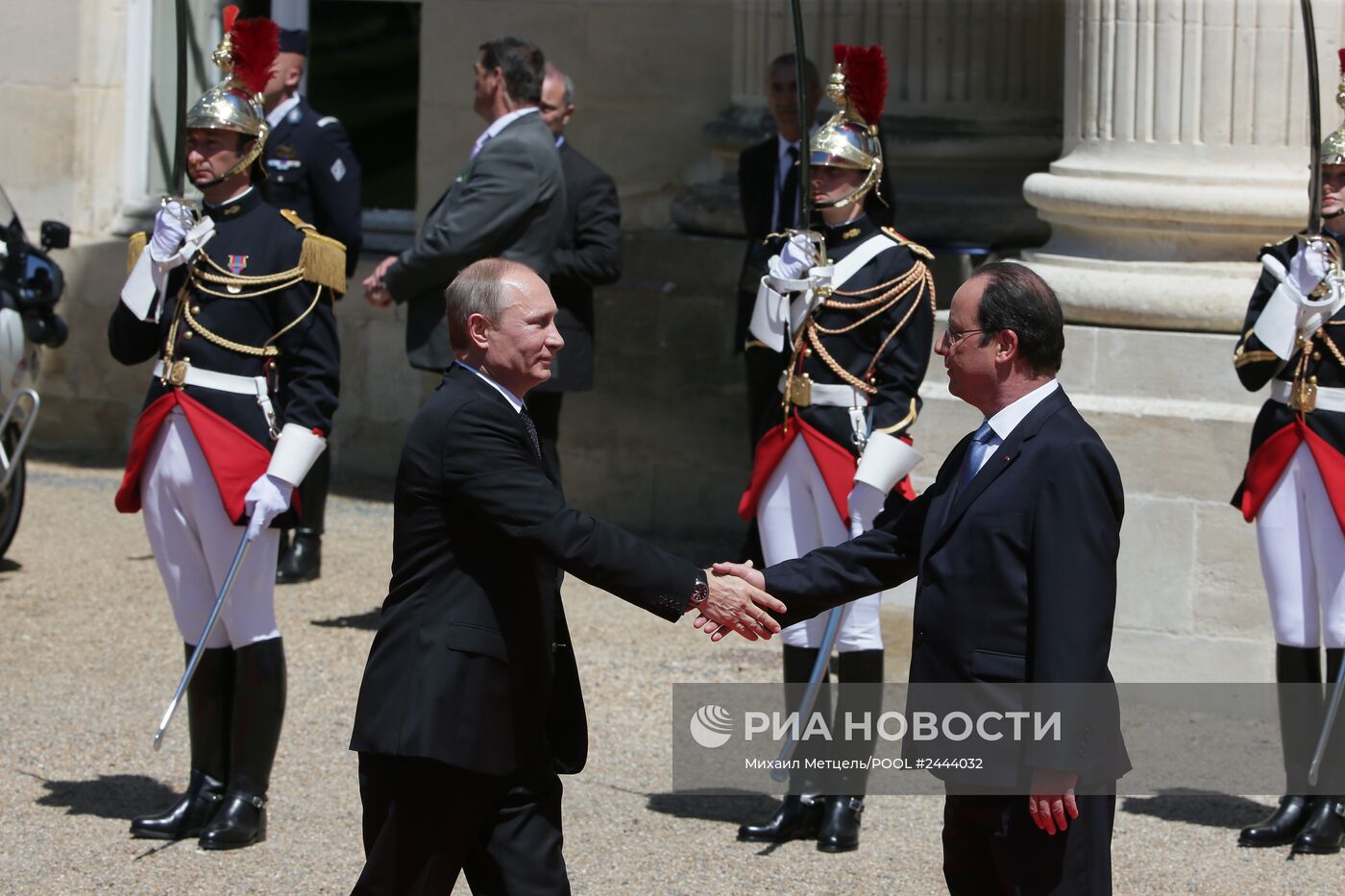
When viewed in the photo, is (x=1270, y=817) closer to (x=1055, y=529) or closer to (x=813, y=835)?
A: (x=813, y=835)

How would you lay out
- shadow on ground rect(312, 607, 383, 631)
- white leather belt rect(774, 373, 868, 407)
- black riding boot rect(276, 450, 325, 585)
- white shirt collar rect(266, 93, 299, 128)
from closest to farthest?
white leather belt rect(774, 373, 868, 407)
shadow on ground rect(312, 607, 383, 631)
black riding boot rect(276, 450, 325, 585)
white shirt collar rect(266, 93, 299, 128)

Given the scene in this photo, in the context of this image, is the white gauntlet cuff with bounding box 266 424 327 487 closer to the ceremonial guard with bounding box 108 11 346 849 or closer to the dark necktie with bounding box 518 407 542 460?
the ceremonial guard with bounding box 108 11 346 849

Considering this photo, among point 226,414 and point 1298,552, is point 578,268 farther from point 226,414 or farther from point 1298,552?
point 1298,552

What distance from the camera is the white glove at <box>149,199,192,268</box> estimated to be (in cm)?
506

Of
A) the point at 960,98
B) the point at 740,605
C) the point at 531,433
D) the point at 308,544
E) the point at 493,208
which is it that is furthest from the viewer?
the point at 960,98

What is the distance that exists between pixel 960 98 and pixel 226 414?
4.00 m

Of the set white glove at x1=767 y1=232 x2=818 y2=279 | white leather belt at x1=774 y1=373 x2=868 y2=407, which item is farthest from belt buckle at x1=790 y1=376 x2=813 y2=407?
white glove at x1=767 y1=232 x2=818 y2=279

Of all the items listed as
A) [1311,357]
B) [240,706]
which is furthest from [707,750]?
[1311,357]

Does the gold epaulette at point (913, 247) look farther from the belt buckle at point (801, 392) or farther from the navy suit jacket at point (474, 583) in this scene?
the navy suit jacket at point (474, 583)

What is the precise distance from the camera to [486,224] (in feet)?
22.0

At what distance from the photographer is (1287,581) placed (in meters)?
5.29

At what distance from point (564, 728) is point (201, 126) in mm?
2047

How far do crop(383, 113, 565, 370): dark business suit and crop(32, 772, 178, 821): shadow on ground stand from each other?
1.85 meters

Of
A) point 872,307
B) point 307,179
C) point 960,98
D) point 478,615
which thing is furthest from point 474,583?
point 960,98
